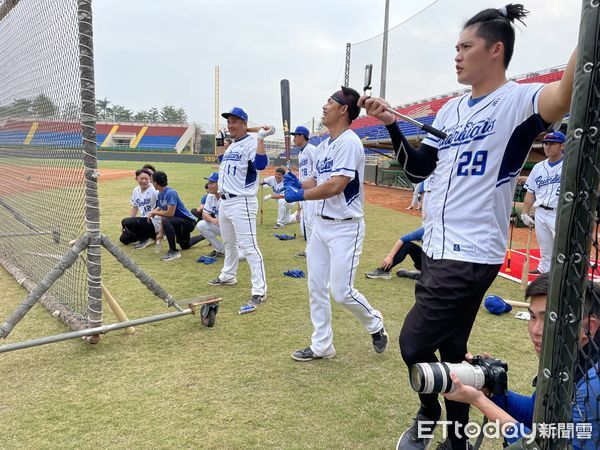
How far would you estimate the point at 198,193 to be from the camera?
15797 millimetres

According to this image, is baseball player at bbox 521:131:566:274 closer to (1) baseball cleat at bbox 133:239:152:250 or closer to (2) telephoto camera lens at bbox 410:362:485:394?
(2) telephoto camera lens at bbox 410:362:485:394

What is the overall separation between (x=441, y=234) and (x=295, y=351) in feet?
6.13

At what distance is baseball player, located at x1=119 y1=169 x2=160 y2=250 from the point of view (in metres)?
7.26

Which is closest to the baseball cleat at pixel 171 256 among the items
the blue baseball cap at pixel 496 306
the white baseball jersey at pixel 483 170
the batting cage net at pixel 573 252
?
the blue baseball cap at pixel 496 306

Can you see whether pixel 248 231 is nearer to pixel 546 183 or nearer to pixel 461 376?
pixel 461 376

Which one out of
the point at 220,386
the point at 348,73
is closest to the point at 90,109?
the point at 220,386

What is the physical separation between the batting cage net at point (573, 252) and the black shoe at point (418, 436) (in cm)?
107

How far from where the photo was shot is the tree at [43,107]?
3.91 m

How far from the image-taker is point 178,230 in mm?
6949

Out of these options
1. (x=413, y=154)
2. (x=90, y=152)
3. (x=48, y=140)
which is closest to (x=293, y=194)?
(x=413, y=154)

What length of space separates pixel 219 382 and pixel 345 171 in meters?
1.72

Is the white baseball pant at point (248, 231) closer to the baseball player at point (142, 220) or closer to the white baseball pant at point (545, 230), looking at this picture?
the baseball player at point (142, 220)

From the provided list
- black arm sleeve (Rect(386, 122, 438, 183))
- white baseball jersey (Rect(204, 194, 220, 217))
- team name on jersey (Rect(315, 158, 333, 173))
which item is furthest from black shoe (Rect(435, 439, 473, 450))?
white baseball jersey (Rect(204, 194, 220, 217))

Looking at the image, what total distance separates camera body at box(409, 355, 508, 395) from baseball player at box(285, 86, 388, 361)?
1510 mm
